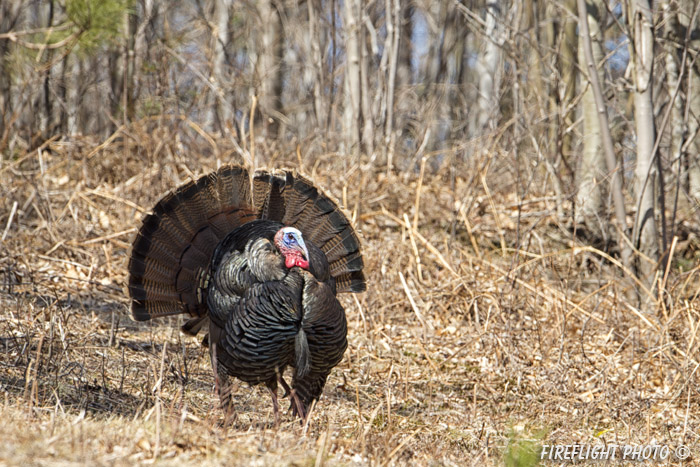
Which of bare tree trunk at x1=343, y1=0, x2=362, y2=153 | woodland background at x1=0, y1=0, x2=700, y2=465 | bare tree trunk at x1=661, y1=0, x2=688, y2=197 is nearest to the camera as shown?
woodland background at x1=0, y1=0, x2=700, y2=465

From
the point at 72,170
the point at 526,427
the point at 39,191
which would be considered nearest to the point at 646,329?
the point at 526,427

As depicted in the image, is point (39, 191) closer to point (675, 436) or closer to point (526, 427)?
point (526, 427)

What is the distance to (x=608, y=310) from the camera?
568cm

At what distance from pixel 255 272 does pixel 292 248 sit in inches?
9.7

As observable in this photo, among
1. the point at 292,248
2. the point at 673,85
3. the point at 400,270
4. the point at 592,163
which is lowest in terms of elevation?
the point at 400,270

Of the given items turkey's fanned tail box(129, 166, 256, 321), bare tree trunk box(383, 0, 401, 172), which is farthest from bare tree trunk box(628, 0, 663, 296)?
turkey's fanned tail box(129, 166, 256, 321)

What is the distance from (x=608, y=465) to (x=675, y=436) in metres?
0.86

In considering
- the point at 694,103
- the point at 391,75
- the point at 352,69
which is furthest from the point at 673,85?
the point at 352,69

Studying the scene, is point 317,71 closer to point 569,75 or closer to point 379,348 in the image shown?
point 569,75

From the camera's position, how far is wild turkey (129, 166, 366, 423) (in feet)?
12.5

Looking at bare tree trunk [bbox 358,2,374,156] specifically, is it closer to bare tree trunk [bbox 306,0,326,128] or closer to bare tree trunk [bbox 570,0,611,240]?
bare tree trunk [bbox 306,0,326,128]

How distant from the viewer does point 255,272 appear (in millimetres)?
3959

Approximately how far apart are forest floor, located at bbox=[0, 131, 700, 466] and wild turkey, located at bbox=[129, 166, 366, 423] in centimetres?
23

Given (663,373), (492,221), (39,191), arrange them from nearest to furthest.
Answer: (663,373) → (39,191) → (492,221)
